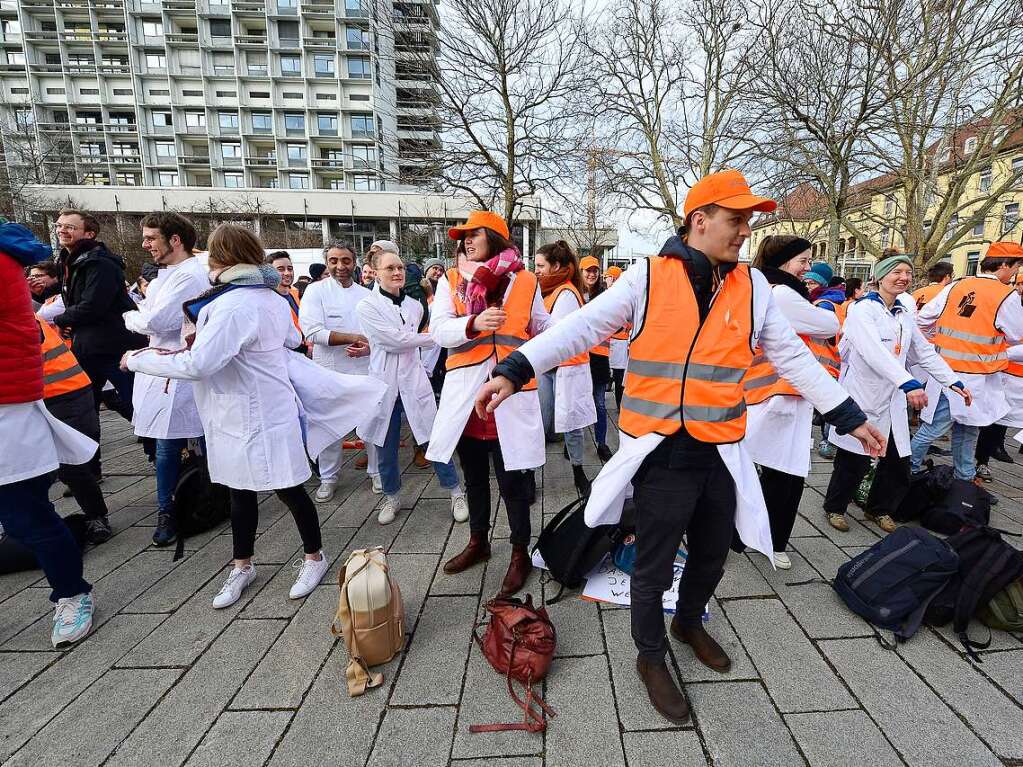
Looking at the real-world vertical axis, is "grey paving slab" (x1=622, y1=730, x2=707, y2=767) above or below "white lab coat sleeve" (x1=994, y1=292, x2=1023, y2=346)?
below

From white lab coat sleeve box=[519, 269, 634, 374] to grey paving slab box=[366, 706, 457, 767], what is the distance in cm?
152

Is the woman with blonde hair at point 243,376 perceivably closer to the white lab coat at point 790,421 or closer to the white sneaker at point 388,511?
the white sneaker at point 388,511

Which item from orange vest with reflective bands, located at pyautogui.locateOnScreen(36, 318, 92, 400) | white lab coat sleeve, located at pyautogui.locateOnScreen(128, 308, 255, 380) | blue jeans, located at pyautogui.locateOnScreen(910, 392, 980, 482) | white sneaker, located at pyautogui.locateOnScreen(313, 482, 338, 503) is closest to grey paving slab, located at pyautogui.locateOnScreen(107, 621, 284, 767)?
white lab coat sleeve, located at pyautogui.locateOnScreen(128, 308, 255, 380)

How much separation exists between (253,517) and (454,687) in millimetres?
1588

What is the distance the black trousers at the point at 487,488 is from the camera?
283cm

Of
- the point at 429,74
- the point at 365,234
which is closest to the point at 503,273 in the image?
the point at 429,74

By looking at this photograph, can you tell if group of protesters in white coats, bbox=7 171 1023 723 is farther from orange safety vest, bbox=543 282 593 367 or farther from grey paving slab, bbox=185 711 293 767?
grey paving slab, bbox=185 711 293 767

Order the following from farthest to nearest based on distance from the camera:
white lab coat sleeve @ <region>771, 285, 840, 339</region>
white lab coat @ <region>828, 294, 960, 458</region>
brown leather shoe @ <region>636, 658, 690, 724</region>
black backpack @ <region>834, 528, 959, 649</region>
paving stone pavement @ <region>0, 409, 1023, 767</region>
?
white lab coat @ <region>828, 294, 960, 458</region> → white lab coat sleeve @ <region>771, 285, 840, 339</region> → black backpack @ <region>834, 528, 959, 649</region> → brown leather shoe @ <region>636, 658, 690, 724</region> → paving stone pavement @ <region>0, 409, 1023, 767</region>

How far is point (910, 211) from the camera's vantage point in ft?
39.7

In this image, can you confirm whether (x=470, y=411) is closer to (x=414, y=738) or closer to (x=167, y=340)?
(x=414, y=738)

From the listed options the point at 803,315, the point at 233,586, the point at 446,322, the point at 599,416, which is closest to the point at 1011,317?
the point at 803,315

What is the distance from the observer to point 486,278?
2.57 meters

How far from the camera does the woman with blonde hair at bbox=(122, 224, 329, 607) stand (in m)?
2.43

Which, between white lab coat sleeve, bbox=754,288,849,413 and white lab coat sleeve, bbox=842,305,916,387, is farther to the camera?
white lab coat sleeve, bbox=842,305,916,387
